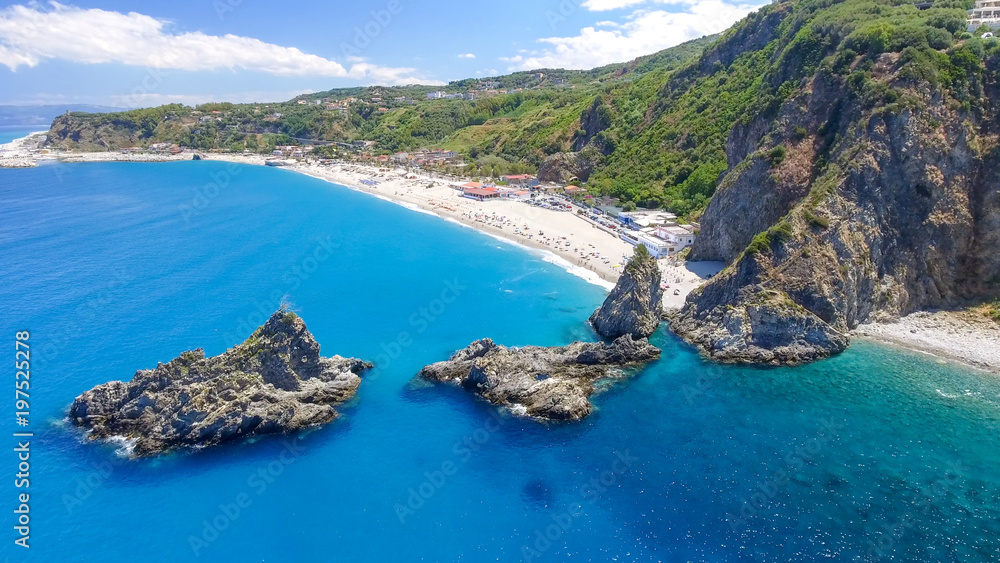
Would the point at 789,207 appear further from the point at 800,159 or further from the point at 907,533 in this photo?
the point at 907,533

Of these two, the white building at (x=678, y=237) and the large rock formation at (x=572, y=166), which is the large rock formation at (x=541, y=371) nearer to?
the white building at (x=678, y=237)

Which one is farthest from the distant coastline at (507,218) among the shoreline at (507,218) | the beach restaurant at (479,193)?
the beach restaurant at (479,193)

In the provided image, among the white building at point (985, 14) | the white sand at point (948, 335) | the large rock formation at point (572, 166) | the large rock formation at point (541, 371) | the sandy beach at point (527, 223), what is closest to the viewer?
the large rock formation at point (541, 371)

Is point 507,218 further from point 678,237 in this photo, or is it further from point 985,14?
point 985,14

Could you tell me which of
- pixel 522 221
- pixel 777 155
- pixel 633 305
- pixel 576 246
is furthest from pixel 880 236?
pixel 522 221

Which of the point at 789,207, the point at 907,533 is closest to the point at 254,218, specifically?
the point at 789,207

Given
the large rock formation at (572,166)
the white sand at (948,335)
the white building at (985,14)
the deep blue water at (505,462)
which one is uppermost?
the white building at (985,14)
